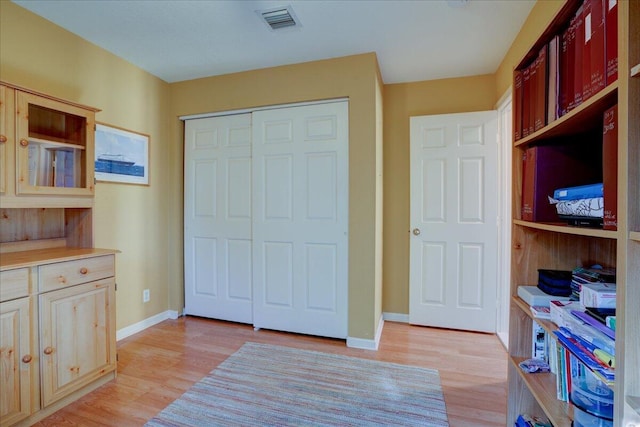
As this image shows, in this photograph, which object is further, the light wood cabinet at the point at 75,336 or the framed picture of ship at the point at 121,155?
the framed picture of ship at the point at 121,155

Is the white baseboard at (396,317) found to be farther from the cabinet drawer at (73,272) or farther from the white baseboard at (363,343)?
the cabinet drawer at (73,272)

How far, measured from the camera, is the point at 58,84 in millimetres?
2195

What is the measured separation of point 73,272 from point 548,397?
2.46 meters

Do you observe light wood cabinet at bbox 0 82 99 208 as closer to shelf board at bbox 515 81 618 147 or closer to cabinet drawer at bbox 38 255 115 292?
cabinet drawer at bbox 38 255 115 292

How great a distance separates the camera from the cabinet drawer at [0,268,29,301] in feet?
4.85

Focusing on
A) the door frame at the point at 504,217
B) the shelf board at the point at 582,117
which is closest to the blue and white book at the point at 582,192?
the shelf board at the point at 582,117

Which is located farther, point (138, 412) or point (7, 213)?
point (7, 213)

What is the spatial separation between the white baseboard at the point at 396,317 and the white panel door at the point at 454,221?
8cm

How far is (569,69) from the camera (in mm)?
1034

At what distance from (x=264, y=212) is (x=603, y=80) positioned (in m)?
2.45

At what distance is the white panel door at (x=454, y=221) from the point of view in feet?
9.18

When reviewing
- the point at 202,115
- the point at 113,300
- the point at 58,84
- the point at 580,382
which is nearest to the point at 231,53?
the point at 202,115

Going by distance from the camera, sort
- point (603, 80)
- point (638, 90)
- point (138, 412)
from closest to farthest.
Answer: point (638, 90) → point (603, 80) → point (138, 412)

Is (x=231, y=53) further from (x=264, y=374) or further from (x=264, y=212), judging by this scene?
(x=264, y=374)
